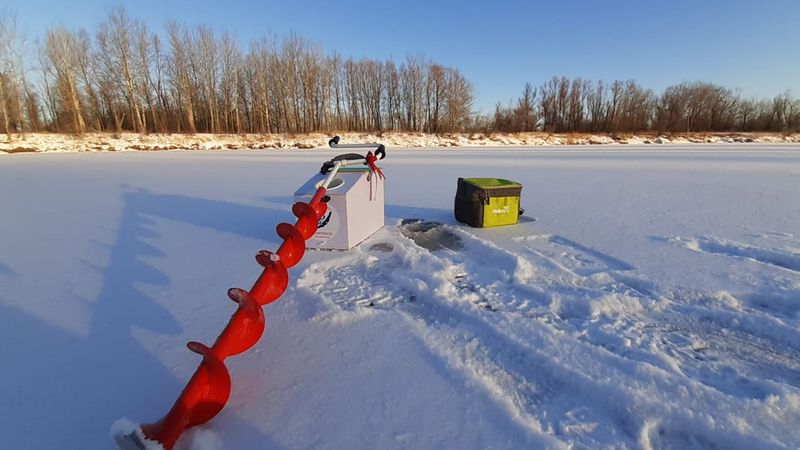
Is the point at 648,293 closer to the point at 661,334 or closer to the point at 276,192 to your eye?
the point at 661,334

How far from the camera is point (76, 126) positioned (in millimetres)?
28875

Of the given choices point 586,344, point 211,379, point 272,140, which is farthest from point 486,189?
point 272,140

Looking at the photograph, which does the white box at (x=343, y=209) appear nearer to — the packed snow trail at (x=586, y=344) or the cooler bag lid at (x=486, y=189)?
the packed snow trail at (x=586, y=344)

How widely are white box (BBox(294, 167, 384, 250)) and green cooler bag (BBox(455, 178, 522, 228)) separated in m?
1.35

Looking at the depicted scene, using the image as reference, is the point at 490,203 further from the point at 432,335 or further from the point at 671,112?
the point at 671,112

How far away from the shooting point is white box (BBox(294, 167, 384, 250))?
341cm

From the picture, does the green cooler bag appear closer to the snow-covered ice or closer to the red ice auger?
the snow-covered ice

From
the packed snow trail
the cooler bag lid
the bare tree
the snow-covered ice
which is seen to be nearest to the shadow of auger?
the snow-covered ice

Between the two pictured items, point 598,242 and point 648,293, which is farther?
point 598,242

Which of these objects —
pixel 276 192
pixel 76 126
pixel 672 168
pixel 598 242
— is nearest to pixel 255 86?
pixel 76 126

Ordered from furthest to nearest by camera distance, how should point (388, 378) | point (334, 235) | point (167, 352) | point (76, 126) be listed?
point (76, 126)
point (334, 235)
point (167, 352)
point (388, 378)

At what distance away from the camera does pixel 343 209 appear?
3412 mm

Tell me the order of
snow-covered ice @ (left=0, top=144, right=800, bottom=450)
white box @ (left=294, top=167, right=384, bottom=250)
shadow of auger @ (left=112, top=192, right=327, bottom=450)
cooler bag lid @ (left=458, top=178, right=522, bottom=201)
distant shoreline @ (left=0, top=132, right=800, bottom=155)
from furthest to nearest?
1. distant shoreline @ (left=0, top=132, right=800, bottom=155)
2. cooler bag lid @ (left=458, top=178, right=522, bottom=201)
3. white box @ (left=294, top=167, right=384, bottom=250)
4. snow-covered ice @ (left=0, top=144, right=800, bottom=450)
5. shadow of auger @ (left=112, top=192, right=327, bottom=450)

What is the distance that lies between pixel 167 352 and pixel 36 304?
1.46 metres
